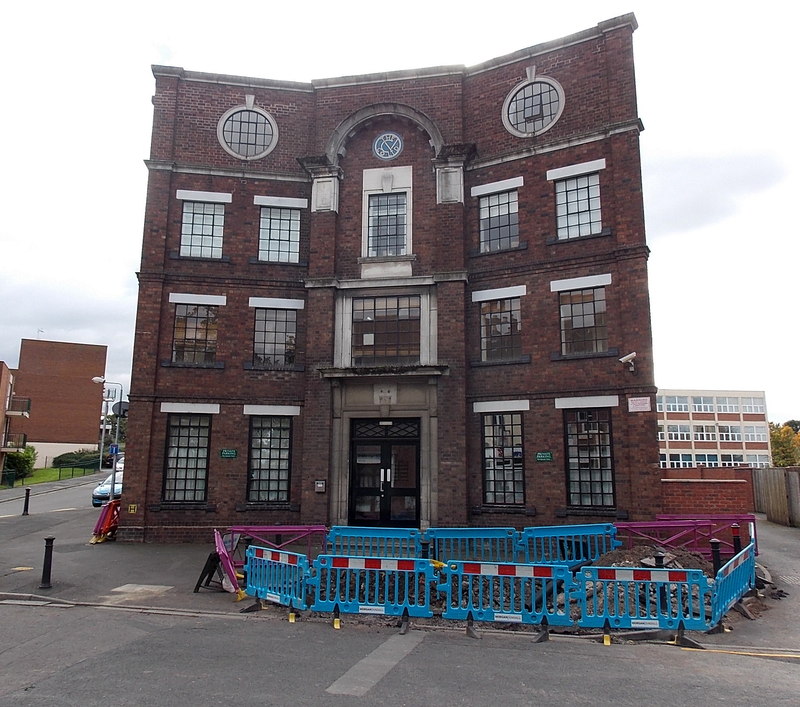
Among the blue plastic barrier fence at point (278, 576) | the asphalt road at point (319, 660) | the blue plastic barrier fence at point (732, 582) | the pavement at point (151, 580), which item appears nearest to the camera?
the asphalt road at point (319, 660)

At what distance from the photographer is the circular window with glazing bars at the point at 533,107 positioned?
55.3 ft

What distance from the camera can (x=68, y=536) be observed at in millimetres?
17375

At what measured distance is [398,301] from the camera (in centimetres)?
1730

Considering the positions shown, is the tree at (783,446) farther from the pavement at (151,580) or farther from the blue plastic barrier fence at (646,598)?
the blue plastic barrier fence at (646,598)

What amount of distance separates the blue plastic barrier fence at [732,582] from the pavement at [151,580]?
0.27 meters

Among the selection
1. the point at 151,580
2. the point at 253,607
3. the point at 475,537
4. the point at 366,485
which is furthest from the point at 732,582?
the point at 151,580

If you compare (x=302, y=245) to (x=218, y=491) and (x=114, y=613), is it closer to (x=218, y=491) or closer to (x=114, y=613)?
(x=218, y=491)

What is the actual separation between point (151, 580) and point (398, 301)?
9.20 meters

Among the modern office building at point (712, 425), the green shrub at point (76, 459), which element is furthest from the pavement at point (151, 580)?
the modern office building at point (712, 425)

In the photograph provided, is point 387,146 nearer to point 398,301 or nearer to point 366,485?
point 398,301

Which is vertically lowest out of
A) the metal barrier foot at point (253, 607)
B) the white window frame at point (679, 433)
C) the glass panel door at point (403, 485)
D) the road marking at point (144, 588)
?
the road marking at point (144, 588)

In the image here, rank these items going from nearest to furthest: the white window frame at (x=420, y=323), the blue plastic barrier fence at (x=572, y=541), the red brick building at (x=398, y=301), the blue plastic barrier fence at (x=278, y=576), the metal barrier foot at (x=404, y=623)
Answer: the metal barrier foot at (x=404, y=623) → the blue plastic barrier fence at (x=278, y=576) → the blue plastic barrier fence at (x=572, y=541) → the red brick building at (x=398, y=301) → the white window frame at (x=420, y=323)

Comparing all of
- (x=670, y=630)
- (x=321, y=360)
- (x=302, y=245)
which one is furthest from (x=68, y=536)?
(x=670, y=630)

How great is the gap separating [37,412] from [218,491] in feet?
182
